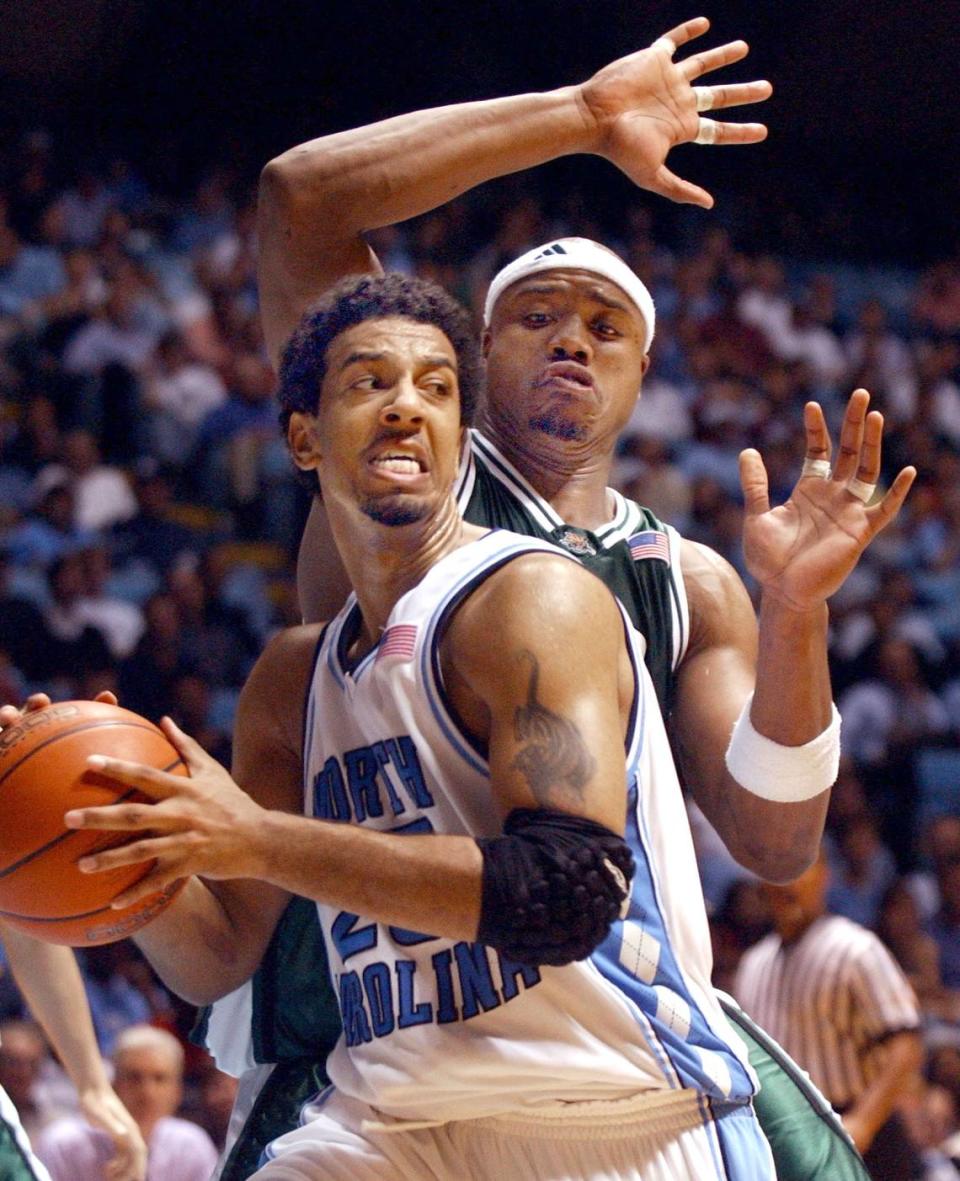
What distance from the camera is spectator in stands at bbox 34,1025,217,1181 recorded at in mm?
5180

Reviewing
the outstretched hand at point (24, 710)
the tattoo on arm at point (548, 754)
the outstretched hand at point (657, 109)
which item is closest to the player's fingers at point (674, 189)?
the outstretched hand at point (657, 109)

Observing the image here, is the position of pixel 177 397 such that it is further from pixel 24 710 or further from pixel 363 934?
pixel 363 934

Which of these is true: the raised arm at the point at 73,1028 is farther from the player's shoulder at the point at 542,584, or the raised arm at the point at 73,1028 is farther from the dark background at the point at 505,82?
the dark background at the point at 505,82

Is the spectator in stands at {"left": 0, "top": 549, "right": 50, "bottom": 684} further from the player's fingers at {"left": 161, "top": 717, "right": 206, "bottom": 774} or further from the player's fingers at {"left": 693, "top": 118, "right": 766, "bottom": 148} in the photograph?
the player's fingers at {"left": 161, "top": 717, "right": 206, "bottom": 774}

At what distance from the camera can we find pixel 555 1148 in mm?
2637

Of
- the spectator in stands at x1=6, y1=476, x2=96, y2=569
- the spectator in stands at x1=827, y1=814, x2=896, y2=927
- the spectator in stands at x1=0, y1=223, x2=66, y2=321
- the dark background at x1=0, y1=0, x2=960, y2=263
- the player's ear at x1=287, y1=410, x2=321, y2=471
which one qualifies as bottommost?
the spectator in stands at x1=827, y1=814, x2=896, y2=927

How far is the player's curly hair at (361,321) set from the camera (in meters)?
2.98

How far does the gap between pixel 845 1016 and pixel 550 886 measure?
13.4 feet

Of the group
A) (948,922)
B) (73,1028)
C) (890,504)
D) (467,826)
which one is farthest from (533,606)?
(948,922)

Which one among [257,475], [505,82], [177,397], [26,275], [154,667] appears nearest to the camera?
[154,667]

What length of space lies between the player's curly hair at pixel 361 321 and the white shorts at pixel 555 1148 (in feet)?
3.77

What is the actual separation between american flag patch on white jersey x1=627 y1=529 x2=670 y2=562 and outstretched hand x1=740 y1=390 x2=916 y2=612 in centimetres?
40

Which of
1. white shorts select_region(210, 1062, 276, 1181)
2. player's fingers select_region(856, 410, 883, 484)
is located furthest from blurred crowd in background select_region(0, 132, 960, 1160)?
player's fingers select_region(856, 410, 883, 484)

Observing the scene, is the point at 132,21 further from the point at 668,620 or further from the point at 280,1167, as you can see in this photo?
the point at 280,1167
